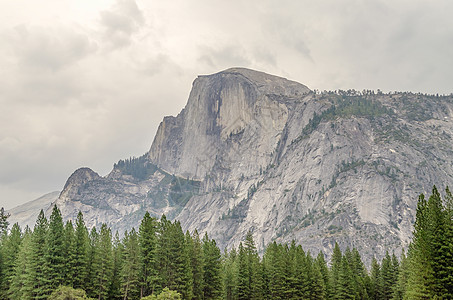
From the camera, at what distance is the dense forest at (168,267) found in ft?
200

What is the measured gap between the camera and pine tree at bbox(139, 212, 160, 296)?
76312 millimetres

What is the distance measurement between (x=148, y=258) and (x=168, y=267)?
371 centimetres

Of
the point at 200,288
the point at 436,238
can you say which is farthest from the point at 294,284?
the point at 436,238

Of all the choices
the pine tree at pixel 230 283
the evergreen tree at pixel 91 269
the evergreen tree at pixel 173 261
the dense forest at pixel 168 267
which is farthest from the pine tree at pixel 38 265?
the pine tree at pixel 230 283

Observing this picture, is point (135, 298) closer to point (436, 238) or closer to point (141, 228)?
point (141, 228)

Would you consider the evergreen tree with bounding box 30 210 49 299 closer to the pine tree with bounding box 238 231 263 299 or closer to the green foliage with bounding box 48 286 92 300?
the green foliage with bounding box 48 286 92 300

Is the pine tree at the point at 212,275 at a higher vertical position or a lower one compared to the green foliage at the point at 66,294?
higher

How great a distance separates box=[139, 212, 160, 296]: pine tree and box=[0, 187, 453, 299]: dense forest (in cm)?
16

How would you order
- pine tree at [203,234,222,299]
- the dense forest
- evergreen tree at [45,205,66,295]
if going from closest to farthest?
1. the dense forest
2. evergreen tree at [45,205,66,295]
3. pine tree at [203,234,222,299]

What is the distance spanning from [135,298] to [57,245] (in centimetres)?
1566

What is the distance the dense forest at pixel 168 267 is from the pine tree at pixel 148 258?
164 mm

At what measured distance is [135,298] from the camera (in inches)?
3049

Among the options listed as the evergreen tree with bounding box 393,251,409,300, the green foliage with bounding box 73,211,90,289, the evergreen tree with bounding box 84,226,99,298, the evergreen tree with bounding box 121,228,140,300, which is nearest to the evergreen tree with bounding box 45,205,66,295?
the green foliage with bounding box 73,211,90,289

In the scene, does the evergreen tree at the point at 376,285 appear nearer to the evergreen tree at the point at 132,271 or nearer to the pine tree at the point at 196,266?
the pine tree at the point at 196,266
